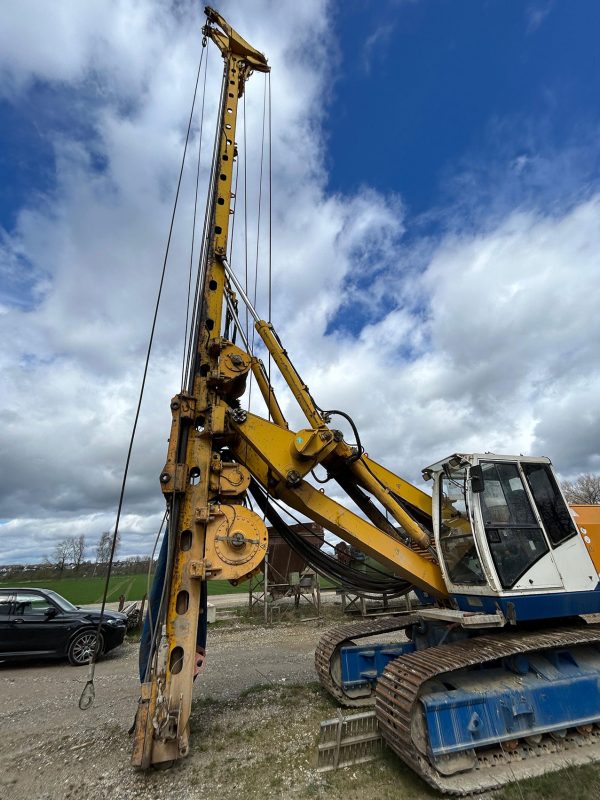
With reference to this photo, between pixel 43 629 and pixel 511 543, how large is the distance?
34.0 feet

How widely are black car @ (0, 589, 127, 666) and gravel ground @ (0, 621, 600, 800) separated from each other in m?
1.33

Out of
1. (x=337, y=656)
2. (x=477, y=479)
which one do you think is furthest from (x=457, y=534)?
(x=337, y=656)

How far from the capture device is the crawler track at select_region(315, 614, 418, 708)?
6230 mm

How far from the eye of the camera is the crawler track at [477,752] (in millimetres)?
4230

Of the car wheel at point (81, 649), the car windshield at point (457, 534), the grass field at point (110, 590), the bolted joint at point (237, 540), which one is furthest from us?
the grass field at point (110, 590)

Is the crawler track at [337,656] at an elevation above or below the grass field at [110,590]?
below

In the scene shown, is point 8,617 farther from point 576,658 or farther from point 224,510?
point 576,658

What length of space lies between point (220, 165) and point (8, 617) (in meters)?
10.8

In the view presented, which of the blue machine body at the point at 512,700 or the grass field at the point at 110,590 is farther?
the grass field at the point at 110,590

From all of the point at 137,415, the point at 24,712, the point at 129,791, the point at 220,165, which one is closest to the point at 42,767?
the point at 129,791

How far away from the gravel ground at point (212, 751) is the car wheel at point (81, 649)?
1409 mm

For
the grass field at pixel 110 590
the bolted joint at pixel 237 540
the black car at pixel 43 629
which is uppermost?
the grass field at pixel 110 590

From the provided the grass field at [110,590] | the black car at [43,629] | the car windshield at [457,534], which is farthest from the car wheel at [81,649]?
the car windshield at [457,534]

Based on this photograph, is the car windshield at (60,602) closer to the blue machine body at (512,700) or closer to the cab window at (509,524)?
the blue machine body at (512,700)
